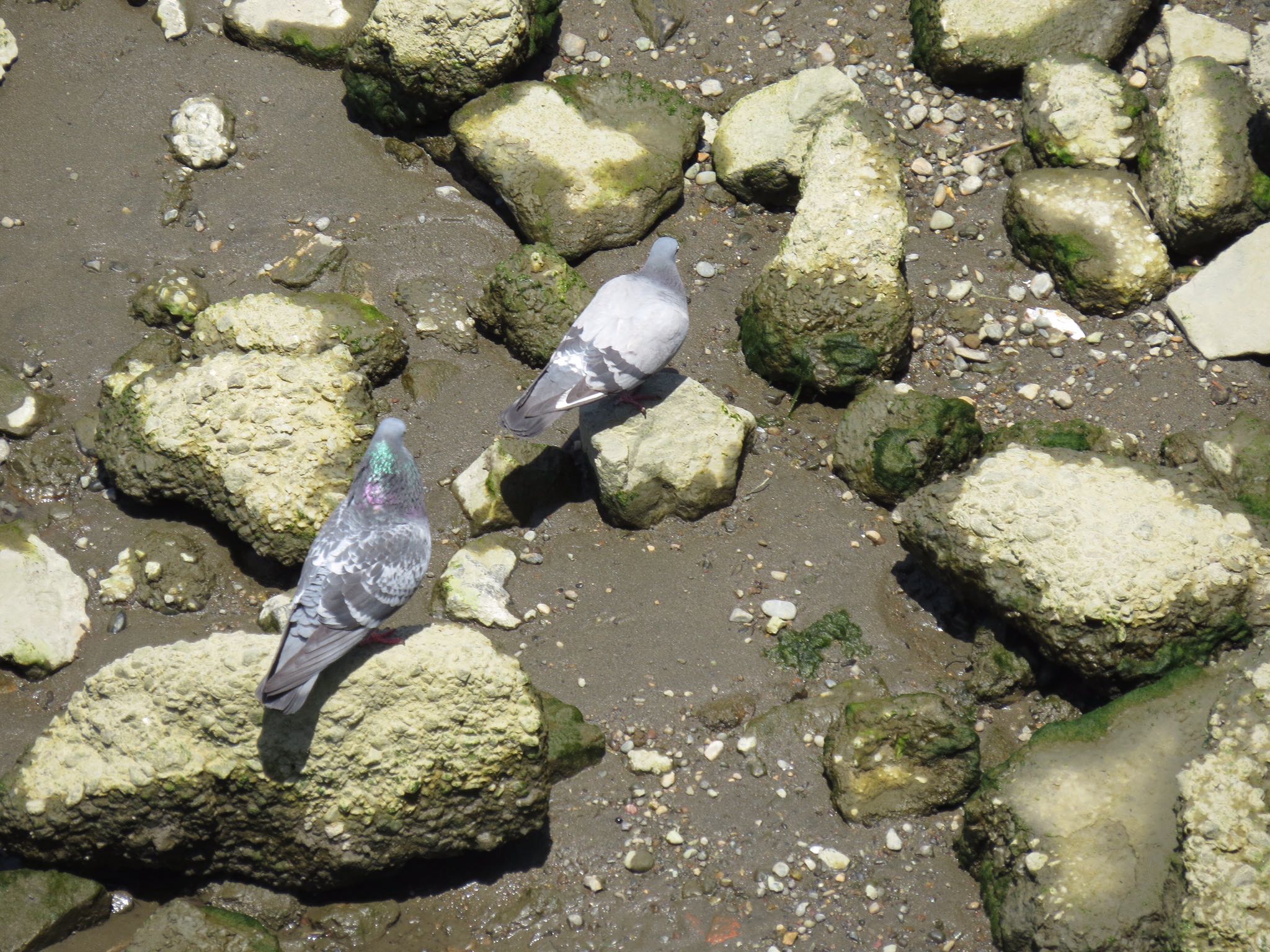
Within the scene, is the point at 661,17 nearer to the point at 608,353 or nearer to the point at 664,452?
the point at 608,353

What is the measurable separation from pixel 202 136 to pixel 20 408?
2.17 meters

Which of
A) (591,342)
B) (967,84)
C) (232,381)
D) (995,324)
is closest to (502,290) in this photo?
(591,342)

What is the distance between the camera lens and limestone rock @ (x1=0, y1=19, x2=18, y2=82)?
747cm

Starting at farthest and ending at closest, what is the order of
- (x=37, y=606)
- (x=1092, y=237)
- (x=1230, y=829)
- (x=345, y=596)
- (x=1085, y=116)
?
(x=1085, y=116)
(x=1092, y=237)
(x=37, y=606)
(x=345, y=596)
(x=1230, y=829)

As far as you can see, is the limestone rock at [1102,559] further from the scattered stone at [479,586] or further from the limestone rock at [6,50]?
the limestone rock at [6,50]

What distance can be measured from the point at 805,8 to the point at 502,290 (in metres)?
3.17

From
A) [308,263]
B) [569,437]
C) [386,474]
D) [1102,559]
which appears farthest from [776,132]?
[386,474]

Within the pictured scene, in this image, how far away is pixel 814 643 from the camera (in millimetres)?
5559

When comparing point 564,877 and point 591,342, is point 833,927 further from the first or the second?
point 591,342

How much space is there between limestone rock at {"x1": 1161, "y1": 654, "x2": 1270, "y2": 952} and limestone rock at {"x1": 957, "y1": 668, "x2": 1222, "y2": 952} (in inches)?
4.5

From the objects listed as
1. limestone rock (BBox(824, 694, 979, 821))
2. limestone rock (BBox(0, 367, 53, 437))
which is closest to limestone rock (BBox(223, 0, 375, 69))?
limestone rock (BBox(0, 367, 53, 437))

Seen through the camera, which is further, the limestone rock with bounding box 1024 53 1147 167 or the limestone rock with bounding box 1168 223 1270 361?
the limestone rock with bounding box 1024 53 1147 167

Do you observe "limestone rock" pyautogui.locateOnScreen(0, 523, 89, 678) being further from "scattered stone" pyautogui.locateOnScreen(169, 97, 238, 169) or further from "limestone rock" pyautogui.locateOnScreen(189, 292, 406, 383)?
"scattered stone" pyautogui.locateOnScreen(169, 97, 238, 169)

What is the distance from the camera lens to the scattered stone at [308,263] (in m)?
6.77
